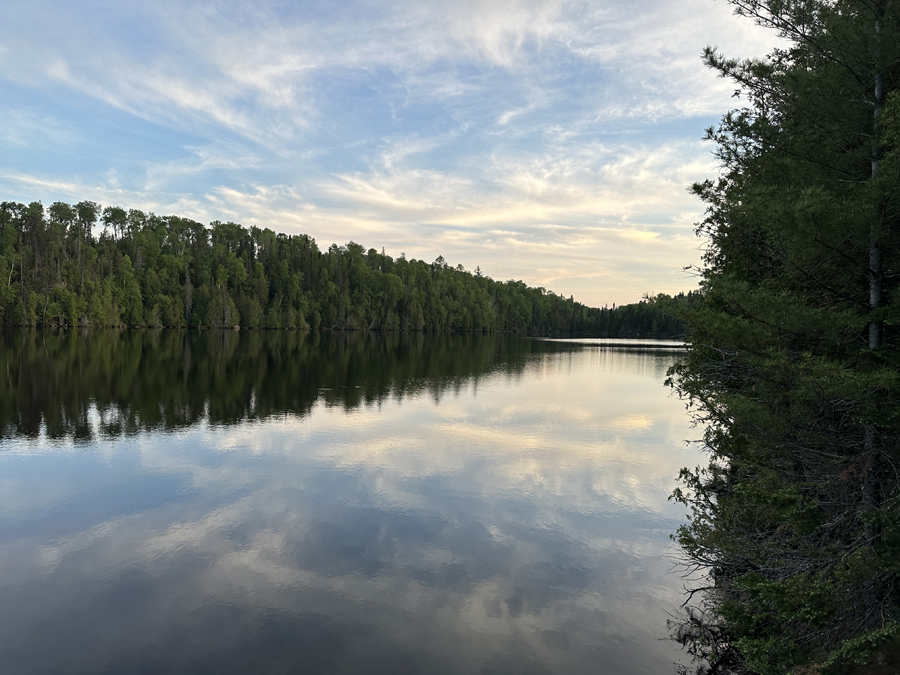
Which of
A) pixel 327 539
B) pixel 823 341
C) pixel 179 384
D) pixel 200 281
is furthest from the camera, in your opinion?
pixel 200 281

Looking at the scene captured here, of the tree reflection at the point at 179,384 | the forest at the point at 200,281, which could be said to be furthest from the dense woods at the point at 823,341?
the forest at the point at 200,281

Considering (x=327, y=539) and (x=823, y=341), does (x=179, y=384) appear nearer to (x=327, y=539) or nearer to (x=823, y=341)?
(x=327, y=539)

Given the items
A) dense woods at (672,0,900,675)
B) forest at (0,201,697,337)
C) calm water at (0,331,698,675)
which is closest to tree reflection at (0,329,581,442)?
calm water at (0,331,698,675)

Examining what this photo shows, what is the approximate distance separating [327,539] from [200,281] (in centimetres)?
13945

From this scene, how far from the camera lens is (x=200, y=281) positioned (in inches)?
5354

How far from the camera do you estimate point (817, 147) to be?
834 cm

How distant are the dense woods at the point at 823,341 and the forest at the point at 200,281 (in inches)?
3480

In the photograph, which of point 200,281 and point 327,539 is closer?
point 327,539

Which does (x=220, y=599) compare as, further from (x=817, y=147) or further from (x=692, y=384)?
(x=817, y=147)

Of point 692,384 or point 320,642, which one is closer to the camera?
point 320,642

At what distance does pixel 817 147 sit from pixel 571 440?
1900cm

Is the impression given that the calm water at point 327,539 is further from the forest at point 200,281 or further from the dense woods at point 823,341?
the forest at point 200,281

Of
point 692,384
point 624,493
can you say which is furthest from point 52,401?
point 692,384

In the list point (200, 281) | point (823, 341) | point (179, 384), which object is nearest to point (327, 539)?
point (823, 341)
